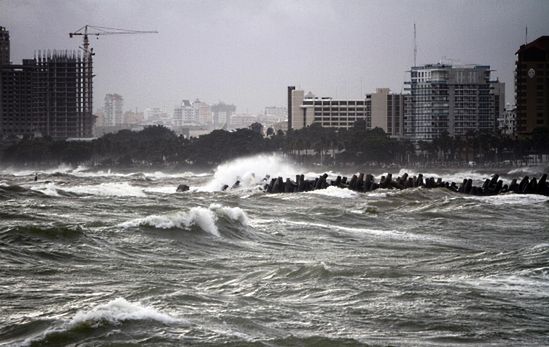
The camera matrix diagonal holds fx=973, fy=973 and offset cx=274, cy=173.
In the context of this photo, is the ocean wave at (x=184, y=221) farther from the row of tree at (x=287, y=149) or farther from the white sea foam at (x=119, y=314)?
the row of tree at (x=287, y=149)

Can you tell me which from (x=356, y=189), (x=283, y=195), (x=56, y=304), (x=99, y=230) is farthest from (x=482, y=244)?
(x=356, y=189)

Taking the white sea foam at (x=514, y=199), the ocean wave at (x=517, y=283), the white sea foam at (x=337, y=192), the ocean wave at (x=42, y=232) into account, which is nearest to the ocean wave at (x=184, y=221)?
the ocean wave at (x=42, y=232)

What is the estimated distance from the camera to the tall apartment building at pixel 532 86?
568ft

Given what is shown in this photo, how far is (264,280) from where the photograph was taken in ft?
57.6

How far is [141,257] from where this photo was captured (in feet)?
67.3

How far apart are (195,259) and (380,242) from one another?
6256 mm

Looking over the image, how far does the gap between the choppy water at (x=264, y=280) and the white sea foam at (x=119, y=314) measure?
1.2 inches

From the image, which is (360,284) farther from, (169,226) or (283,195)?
(283,195)

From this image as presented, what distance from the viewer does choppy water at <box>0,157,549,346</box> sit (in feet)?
43.4

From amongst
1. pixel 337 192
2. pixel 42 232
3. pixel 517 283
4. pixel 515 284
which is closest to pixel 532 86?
pixel 337 192

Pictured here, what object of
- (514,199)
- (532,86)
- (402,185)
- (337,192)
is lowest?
(514,199)

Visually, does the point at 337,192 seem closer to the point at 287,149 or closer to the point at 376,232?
the point at 376,232

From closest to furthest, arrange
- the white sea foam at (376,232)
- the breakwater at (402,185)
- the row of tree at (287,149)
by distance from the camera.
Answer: the white sea foam at (376,232) < the breakwater at (402,185) < the row of tree at (287,149)

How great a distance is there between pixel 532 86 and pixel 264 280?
543ft
